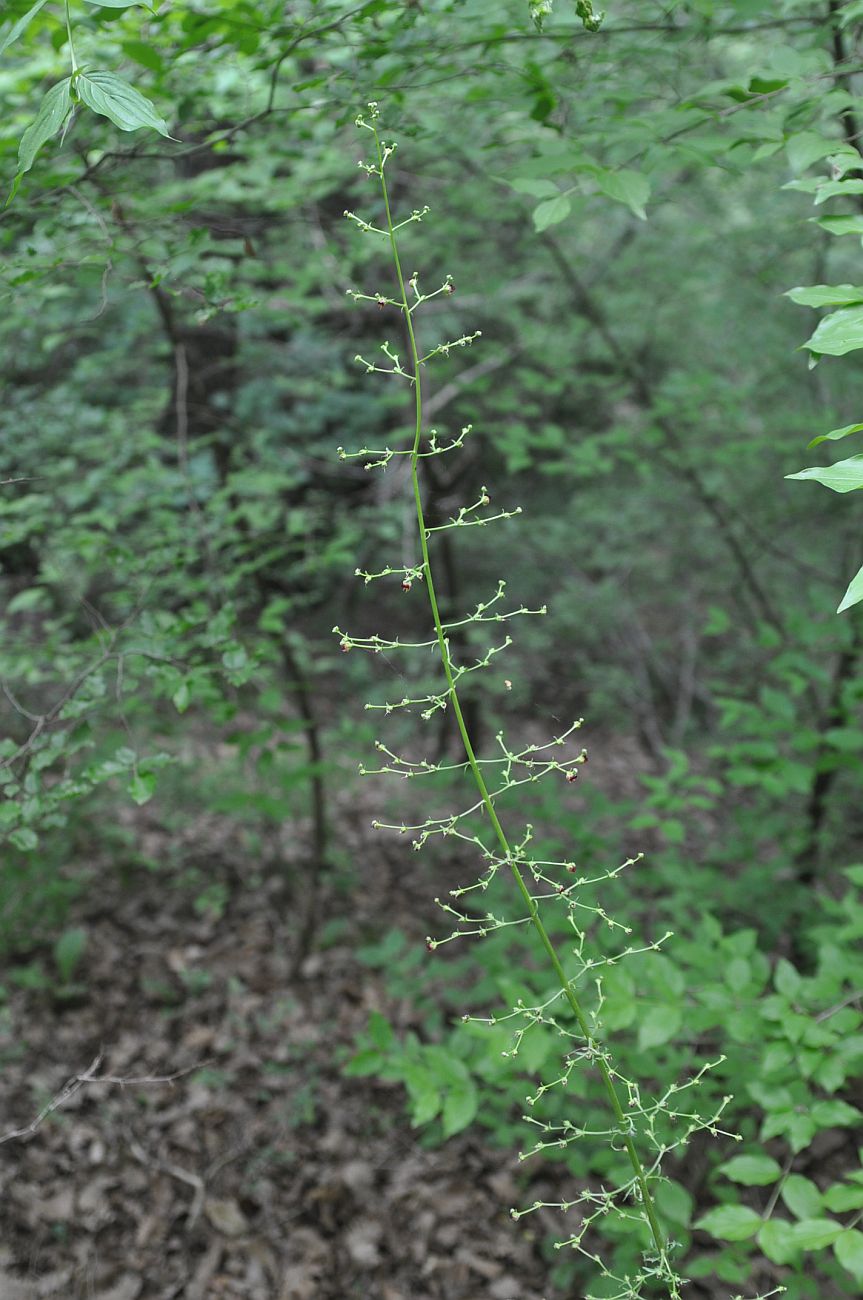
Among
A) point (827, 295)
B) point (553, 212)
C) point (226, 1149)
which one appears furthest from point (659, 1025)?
point (226, 1149)

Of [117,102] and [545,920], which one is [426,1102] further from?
[117,102]

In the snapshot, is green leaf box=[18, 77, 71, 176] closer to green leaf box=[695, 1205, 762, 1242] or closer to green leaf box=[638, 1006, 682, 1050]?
green leaf box=[638, 1006, 682, 1050]

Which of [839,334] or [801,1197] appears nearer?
[839,334]

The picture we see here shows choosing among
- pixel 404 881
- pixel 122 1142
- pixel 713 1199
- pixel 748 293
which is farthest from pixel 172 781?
pixel 748 293

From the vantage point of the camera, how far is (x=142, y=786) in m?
1.92

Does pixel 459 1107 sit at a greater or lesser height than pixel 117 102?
lesser

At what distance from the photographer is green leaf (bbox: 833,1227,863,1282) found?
155cm

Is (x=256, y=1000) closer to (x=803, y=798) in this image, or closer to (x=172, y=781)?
(x=172, y=781)

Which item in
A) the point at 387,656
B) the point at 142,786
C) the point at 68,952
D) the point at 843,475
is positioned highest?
the point at 843,475

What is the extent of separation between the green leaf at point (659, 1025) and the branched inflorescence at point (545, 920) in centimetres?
11

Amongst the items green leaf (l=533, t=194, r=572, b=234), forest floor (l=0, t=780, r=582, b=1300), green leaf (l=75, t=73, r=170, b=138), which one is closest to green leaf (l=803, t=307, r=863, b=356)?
green leaf (l=533, t=194, r=572, b=234)

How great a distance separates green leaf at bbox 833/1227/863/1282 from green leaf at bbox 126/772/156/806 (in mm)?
1560

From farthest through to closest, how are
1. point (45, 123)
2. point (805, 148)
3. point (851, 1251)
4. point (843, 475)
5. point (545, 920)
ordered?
point (545, 920) → point (805, 148) → point (851, 1251) → point (45, 123) → point (843, 475)

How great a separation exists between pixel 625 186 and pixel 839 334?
70cm
